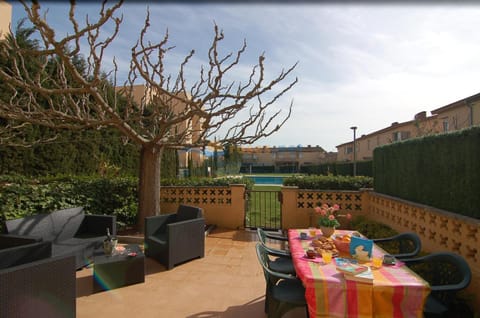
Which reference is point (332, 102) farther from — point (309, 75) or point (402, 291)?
point (402, 291)

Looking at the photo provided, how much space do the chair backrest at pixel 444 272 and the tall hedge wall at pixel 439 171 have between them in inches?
33.9

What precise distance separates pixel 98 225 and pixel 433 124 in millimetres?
15909

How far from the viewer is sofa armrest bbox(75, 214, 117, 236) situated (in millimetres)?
4918

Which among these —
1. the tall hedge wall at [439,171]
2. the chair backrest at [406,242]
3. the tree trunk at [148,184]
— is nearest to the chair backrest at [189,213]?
the tree trunk at [148,184]

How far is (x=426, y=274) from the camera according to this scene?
11.1 ft

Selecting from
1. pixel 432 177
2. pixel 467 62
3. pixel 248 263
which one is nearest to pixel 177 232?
pixel 248 263

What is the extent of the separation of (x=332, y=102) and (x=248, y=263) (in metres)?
5.79

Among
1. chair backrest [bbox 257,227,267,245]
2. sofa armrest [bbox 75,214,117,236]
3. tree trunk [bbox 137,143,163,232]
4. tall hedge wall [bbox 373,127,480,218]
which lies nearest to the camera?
chair backrest [bbox 257,227,267,245]

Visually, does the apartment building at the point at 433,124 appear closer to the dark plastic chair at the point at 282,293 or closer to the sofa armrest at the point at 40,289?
the dark plastic chair at the point at 282,293

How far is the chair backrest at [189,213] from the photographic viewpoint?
5.09 m

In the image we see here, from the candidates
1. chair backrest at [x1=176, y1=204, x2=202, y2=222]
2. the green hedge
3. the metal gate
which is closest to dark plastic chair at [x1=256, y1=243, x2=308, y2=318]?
chair backrest at [x1=176, y1=204, x2=202, y2=222]

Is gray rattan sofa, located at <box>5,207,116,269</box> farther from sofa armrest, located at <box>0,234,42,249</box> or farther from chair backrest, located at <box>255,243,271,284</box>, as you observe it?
chair backrest, located at <box>255,243,271,284</box>

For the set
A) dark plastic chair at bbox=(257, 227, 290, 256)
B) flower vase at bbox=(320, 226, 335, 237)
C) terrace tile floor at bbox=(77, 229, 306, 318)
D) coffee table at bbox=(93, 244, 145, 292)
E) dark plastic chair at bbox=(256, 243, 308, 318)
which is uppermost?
flower vase at bbox=(320, 226, 335, 237)

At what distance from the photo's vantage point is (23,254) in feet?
10.0
